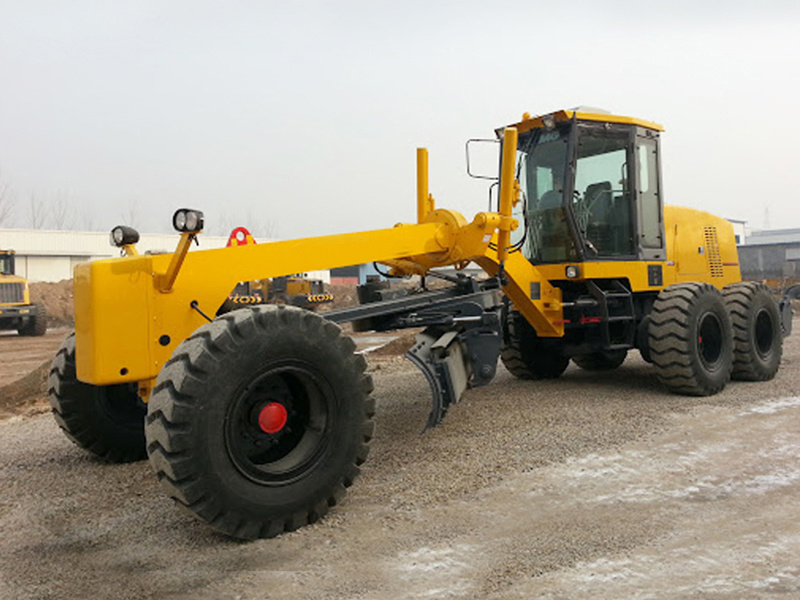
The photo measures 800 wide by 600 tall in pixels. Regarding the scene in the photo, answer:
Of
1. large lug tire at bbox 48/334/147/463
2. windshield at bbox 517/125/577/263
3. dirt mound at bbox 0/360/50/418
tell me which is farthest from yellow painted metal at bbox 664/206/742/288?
dirt mound at bbox 0/360/50/418

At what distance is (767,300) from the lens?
837 centimetres

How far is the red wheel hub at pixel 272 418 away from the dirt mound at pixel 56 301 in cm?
2631

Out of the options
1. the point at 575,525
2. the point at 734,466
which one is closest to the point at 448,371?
the point at 575,525

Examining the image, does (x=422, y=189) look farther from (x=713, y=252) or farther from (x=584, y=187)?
(x=713, y=252)

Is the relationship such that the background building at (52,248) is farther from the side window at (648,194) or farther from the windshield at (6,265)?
the side window at (648,194)

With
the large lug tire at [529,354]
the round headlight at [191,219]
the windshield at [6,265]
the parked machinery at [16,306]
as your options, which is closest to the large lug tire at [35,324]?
the parked machinery at [16,306]

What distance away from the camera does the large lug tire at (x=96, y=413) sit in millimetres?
4992

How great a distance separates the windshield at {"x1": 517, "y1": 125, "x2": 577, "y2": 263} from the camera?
7320 mm

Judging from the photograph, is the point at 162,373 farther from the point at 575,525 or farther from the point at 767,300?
the point at 767,300

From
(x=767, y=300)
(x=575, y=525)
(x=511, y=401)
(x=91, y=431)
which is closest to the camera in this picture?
(x=575, y=525)

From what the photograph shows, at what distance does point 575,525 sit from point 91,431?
3.54m

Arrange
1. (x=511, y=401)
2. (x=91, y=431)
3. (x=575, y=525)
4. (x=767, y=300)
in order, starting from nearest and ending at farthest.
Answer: (x=575, y=525) < (x=91, y=431) < (x=511, y=401) < (x=767, y=300)

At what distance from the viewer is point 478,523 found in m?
3.82

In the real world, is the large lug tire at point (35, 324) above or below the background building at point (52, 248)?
below
